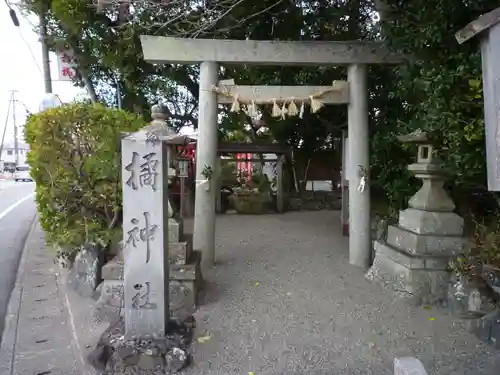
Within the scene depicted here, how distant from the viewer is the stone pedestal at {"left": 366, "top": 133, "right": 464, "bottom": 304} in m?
4.58

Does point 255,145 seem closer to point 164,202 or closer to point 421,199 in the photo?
point 421,199

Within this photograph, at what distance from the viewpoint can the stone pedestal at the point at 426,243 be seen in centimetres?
458

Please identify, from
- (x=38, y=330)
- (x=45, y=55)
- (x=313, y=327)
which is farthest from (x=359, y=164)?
(x=45, y=55)

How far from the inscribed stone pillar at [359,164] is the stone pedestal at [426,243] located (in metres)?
0.81

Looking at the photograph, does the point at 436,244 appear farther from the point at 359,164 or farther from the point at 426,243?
the point at 359,164

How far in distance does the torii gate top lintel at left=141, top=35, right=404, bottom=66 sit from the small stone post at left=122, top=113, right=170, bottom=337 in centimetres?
230

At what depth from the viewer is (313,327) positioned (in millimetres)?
4039

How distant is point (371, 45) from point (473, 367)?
13.8 ft

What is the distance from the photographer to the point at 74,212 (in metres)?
5.15

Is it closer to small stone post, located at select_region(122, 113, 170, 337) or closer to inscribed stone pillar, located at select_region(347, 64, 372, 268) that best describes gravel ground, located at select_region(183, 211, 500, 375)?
inscribed stone pillar, located at select_region(347, 64, 372, 268)

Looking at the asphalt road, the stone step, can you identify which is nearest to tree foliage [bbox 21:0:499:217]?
the stone step

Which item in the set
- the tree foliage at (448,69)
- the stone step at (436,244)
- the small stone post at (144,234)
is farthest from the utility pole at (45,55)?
the stone step at (436,244)

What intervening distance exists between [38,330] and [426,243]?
4375 mm

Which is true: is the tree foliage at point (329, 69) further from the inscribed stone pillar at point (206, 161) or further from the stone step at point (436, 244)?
the inscribed stone pillar at point (206, 161)
